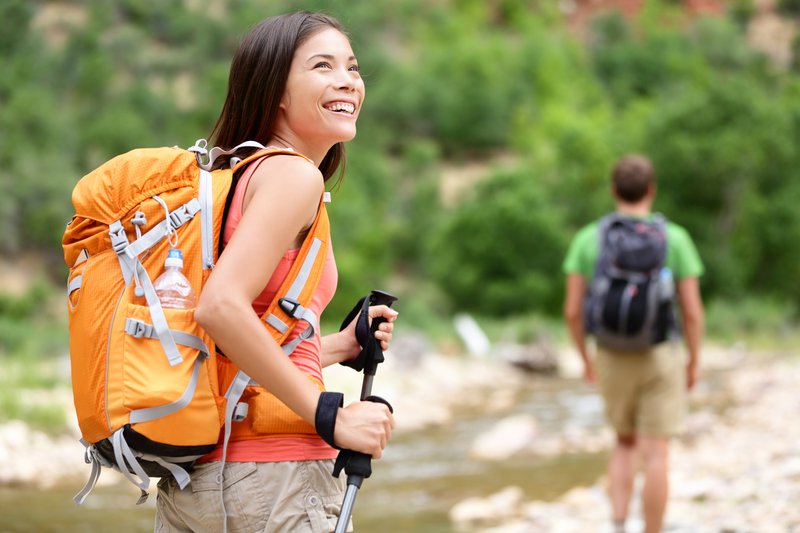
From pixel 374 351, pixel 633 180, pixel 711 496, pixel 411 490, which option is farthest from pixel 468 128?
pixel 374 351

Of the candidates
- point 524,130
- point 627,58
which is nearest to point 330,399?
point 524,130

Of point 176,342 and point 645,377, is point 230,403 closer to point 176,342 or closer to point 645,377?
point 176,342

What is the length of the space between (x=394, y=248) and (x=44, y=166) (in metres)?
20.0

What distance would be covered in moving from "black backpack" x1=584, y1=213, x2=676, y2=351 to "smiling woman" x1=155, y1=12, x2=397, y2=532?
10.4 ft

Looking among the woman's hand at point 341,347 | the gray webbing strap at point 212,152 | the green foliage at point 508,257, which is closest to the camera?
the gray webbing strap at point 212,152

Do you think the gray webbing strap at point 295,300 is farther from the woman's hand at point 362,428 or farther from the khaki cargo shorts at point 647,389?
the khaki cargo shorts at point 647,389

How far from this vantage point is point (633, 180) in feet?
17.8

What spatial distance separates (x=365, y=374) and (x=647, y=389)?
3.27m

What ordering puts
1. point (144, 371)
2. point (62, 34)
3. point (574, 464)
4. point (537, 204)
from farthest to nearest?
point (62, 34), point (537, 204), point (574, 464), point (144, 371)

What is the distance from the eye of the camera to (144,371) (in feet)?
6.54

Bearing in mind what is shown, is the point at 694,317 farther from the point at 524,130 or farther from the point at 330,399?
the point at 524,130

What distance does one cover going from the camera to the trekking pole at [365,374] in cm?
211

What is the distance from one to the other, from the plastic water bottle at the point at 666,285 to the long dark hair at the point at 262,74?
328cm

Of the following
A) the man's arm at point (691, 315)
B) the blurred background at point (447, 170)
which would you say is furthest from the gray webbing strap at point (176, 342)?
the man's arm at point (691, 315)
